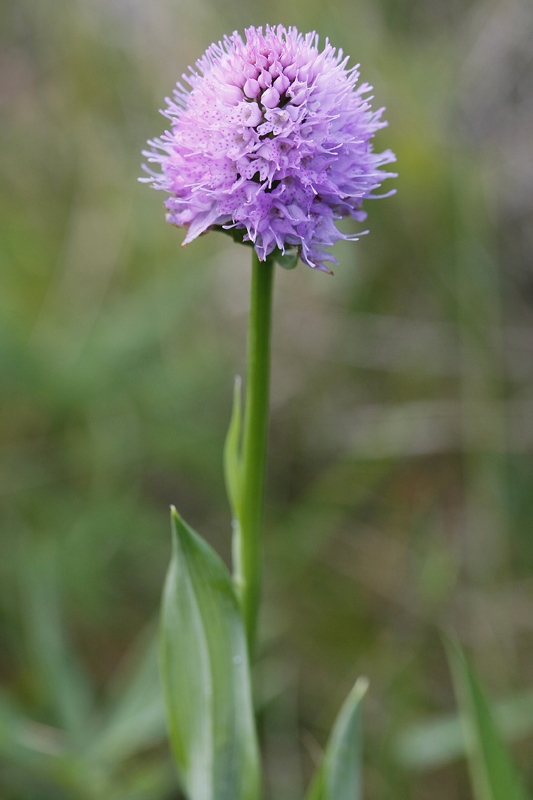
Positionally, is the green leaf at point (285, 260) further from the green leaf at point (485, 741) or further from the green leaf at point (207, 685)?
the green leaf at point (485, 741)

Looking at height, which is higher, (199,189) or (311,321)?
(311,321)

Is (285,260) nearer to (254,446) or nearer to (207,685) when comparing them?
(254,446)

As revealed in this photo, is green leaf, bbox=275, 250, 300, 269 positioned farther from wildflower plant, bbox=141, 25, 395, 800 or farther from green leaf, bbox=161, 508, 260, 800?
green leaf, bbox=161, 508, 260, 800

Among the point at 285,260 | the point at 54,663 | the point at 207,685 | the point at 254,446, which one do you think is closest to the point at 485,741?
the point at 207,685

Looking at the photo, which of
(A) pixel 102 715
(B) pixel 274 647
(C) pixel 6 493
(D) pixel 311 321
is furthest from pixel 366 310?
(A) pixel 102 715

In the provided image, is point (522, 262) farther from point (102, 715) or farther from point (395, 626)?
point (102, 715)

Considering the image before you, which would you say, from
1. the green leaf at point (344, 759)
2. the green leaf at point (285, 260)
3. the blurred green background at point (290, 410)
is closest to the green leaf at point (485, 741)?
the green leaf at point (344, 759)

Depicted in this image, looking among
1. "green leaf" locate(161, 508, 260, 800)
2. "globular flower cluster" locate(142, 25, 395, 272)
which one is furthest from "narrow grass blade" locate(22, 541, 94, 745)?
"globular flower cluster" locate(142, 25, 395, 272)

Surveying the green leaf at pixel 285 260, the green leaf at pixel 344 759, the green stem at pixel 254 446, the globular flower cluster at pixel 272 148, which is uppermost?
the globular flower cluster at pixel 272 148
